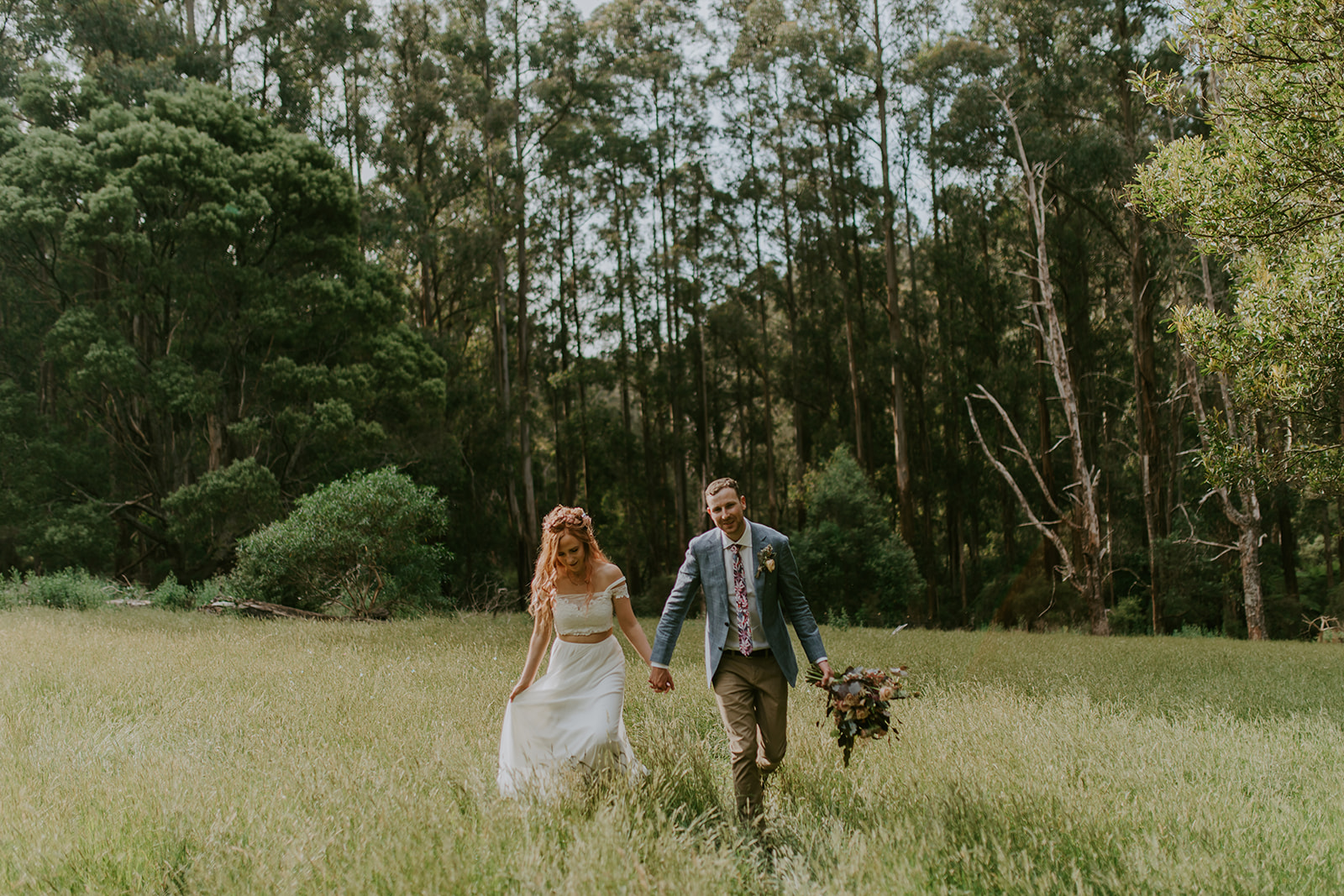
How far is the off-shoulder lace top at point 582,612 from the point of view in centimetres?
549

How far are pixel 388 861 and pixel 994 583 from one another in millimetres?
36124

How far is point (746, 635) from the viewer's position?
5.18 m

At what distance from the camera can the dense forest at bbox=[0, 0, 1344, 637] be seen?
21.2m

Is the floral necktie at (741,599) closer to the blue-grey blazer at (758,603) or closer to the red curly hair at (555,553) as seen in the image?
the blue-grey blazer at (758,603)

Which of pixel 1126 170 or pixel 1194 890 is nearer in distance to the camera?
pixel 1194 890

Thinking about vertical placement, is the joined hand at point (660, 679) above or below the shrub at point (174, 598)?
above

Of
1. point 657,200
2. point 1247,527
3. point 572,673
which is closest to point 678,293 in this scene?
point 657,200

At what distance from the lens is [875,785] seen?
5.62 metres

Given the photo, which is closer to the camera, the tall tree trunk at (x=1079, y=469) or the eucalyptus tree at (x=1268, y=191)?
the eucalyptus tree at (x=1268, y=191)

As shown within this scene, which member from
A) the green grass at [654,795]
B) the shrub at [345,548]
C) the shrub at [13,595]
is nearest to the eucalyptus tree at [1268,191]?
the green grass at [654,795]

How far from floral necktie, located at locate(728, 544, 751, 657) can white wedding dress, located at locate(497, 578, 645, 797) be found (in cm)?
74

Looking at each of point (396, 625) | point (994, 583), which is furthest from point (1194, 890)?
point (994, 583)

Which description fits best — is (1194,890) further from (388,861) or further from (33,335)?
(33,335)

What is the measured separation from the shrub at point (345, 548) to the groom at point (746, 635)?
14873 millimetres
